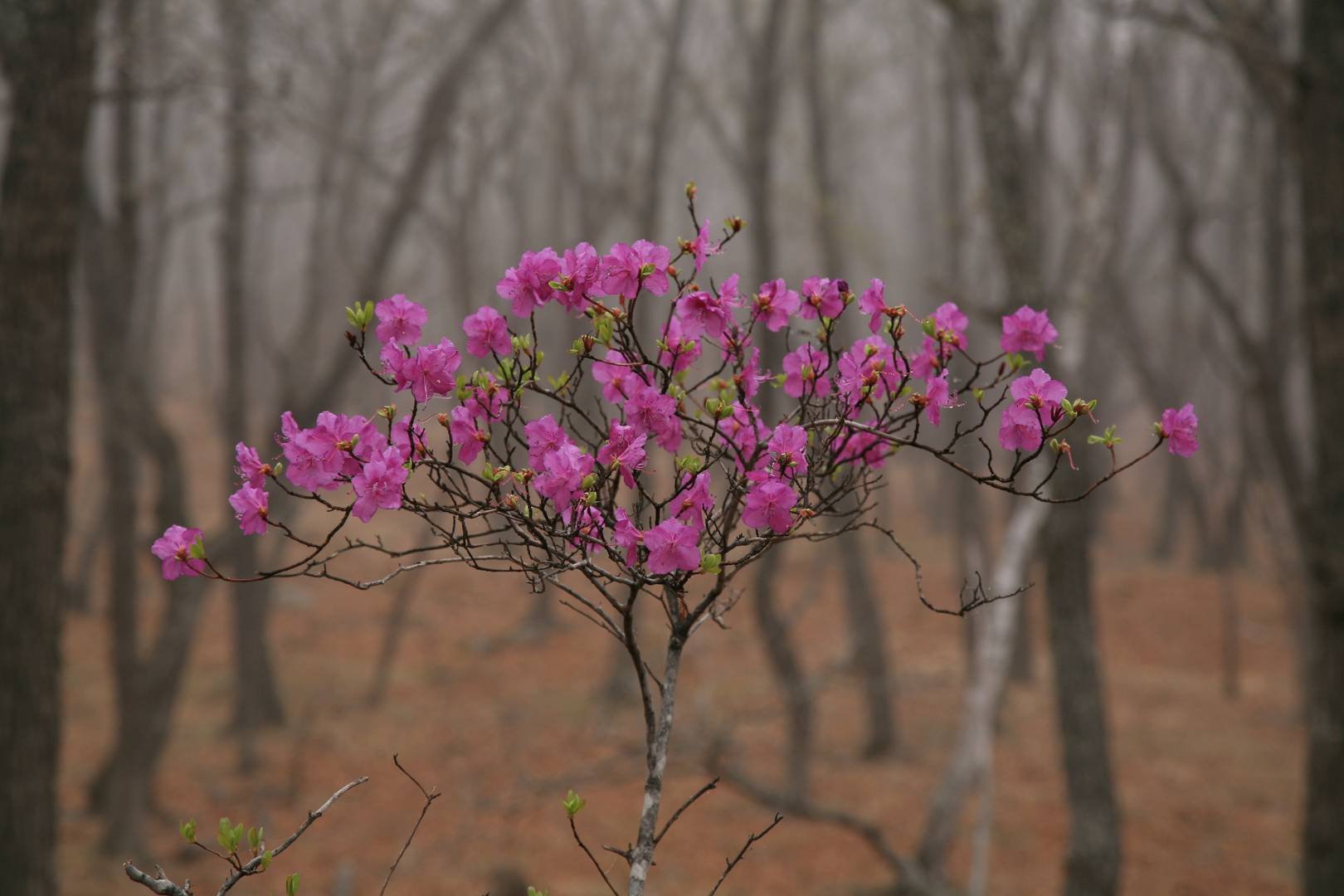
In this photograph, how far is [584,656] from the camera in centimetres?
1215

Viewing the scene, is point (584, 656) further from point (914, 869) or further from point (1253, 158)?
point (1253, 158)

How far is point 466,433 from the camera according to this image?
63.0 inches

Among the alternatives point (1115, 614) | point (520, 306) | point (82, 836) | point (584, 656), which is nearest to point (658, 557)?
point (520, 306)

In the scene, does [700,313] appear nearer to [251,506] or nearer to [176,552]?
[251,506]

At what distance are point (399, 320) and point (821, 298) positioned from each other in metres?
0.70

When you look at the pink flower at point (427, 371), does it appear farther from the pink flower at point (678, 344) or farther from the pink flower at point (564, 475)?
the pink flower at point (678, 344)

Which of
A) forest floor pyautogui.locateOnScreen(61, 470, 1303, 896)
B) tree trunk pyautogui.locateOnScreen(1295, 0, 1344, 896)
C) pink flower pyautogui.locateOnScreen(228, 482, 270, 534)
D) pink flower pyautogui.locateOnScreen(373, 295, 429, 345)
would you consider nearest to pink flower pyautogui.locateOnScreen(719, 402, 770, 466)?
pink flower pyautogui.locateOnScreen(373, 295, 429, 345)

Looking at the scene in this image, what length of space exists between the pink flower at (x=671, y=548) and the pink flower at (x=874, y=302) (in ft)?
1.66

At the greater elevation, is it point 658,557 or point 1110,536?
point 1110,536

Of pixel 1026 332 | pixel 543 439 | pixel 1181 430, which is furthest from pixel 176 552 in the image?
pixel 1181 430

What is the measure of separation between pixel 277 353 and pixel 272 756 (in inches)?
140

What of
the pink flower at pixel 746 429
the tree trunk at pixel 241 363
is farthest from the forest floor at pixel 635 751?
the pink flower at pixel 746 429

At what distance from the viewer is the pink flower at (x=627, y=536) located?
1477 millimetres

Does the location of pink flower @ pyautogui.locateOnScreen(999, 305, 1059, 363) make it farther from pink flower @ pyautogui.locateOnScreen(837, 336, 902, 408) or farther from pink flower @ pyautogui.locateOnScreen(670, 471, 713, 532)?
pink flower @ pyautogui.locateOnScreen(670, 471, 713, 532)
